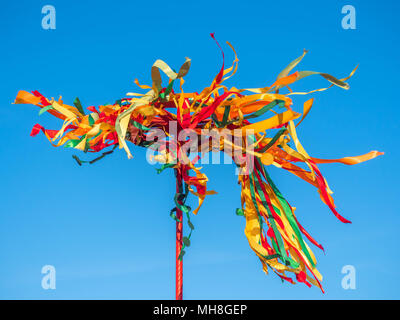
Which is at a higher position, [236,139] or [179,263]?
[236,139]

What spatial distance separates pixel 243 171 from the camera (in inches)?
173

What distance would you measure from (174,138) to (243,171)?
665 millimetres

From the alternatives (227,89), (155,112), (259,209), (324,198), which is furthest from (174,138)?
(324,198)

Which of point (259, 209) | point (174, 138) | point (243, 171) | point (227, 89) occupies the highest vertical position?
point (227, 89)

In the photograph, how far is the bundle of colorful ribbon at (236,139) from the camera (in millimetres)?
4082

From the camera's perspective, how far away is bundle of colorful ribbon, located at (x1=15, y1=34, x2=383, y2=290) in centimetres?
408

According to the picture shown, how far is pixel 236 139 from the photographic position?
13.9 feet

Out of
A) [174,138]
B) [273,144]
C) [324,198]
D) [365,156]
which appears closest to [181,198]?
[174,138]

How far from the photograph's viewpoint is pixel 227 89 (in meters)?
4.14
